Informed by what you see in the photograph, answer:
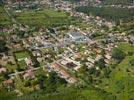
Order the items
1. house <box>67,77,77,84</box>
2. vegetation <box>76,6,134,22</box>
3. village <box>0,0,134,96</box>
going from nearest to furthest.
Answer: house <box>67,77,77,84</box>
village <box>0,0,134,96</box>
vegetation <box>76,6,134,22</box>

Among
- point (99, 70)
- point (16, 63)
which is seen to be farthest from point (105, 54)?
point (16, 63)

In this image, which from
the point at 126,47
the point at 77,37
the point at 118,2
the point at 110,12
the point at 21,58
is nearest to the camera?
the point at 21,58

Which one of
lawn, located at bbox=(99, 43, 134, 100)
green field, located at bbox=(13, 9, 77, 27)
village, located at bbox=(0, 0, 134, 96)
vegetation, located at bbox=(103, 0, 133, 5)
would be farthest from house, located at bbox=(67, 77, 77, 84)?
vegetation, located at bbox=(103, 0, 133, 5)

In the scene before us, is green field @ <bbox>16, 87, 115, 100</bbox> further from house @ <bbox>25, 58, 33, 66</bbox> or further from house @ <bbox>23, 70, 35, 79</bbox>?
house @ <bbox>25, 58, 33, 66</bbox>

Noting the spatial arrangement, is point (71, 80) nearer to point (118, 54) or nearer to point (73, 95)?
point (73, 95)

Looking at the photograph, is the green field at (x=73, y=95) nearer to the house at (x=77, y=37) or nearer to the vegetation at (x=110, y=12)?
the house at (x=77, y=37)

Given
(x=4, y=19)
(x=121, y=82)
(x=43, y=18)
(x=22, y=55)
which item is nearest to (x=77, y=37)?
(x=43, y=18)

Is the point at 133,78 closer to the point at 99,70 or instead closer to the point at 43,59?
the point at 99,70

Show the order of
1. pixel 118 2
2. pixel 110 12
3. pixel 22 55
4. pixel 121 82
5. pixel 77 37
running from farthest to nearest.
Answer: pixel 118 2, pixel 110 12, pixel 77 37, pixel 22 55, pixel 121 82
